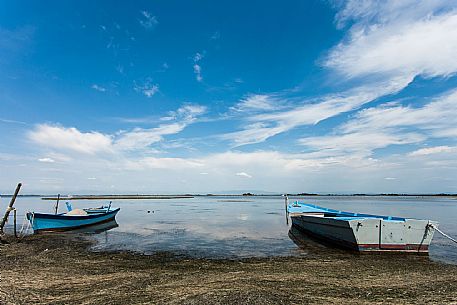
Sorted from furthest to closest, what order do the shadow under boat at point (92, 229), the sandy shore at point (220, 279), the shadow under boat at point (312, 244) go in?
the shadow under boat at point (92, 229), the shadow under boat at point (312, 244), the sandy shore at point (220, 279)

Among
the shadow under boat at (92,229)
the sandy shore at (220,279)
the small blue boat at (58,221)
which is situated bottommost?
the shadow under boat at (92,229)

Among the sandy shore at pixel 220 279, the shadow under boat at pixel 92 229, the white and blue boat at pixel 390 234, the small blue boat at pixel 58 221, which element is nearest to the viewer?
the sandy shore at pixel 220 279

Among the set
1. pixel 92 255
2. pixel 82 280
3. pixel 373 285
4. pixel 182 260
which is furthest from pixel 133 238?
pixel 373 285

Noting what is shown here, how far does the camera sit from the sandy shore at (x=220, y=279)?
25.7ft

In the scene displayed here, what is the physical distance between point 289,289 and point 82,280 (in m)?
7.10

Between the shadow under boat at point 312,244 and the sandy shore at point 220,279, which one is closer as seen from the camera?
the sandy shore at point 220,279

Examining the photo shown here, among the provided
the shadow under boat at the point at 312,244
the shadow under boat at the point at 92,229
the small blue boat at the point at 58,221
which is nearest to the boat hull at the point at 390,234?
the shadow under boat at the point at 312,244

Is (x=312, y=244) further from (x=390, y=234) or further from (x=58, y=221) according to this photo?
(x=58, y=221)

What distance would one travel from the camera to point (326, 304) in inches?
289

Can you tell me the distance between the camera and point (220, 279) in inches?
395

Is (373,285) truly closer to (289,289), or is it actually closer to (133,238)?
(289,289)

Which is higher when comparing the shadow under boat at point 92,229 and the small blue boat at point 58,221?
the small blue boat at point 58,221

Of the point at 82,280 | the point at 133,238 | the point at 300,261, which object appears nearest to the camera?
the point at 82,280

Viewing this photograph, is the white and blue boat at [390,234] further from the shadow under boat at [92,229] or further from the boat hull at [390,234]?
the shadow under boat at [92,229]
